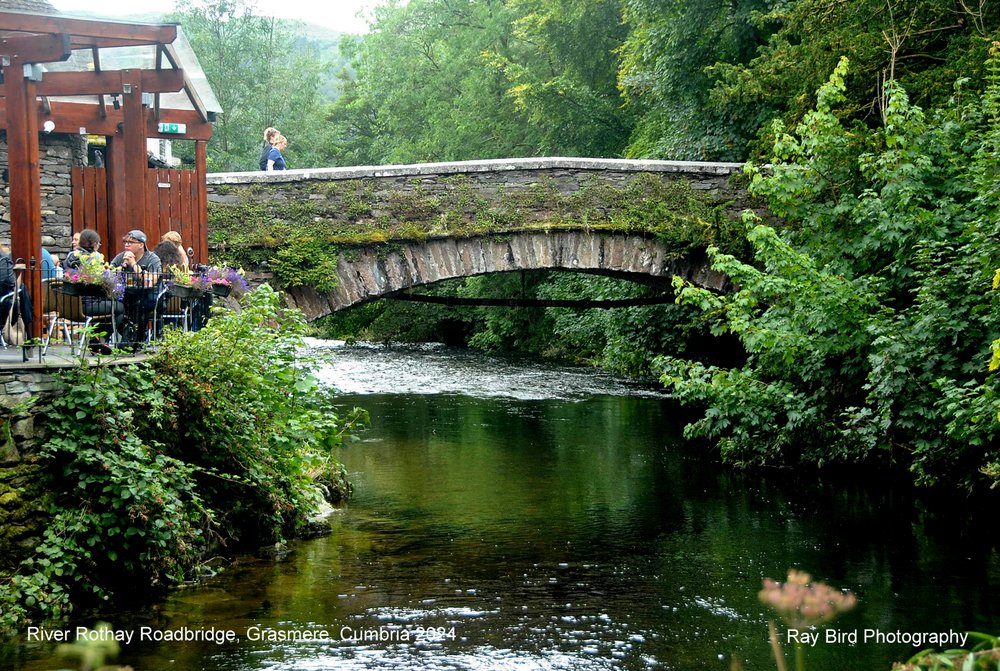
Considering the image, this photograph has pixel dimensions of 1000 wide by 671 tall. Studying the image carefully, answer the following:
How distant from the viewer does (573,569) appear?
8.52 meters

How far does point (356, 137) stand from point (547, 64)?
43.3 feet

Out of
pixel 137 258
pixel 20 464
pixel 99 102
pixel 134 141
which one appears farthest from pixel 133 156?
pixel 20 464

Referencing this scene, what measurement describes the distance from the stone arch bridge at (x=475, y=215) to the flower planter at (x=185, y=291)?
14.2 feet

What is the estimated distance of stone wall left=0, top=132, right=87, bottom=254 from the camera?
12.5 meters

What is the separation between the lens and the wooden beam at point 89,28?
852cm

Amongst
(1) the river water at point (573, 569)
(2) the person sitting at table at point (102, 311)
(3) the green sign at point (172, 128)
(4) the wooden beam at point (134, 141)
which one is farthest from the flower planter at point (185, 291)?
(3) the green sign at point (172, 128)

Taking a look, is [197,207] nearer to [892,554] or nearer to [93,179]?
[93,179]

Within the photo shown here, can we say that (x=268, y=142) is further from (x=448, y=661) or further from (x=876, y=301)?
(x=448, y=661)

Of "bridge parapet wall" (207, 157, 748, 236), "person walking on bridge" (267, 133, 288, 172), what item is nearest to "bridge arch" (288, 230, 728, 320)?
"bridge parapet wall" (207, 157, 748, 236)

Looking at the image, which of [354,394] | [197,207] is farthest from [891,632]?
[354,394]

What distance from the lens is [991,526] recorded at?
9.95m

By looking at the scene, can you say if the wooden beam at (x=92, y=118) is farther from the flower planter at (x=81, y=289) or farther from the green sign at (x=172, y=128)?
the flower planter at (x=81, y=289)

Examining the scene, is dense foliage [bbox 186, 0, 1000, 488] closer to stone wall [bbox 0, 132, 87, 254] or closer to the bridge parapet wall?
the bridge parapet wall

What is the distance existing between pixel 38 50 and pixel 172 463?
130 inches
